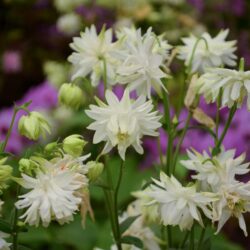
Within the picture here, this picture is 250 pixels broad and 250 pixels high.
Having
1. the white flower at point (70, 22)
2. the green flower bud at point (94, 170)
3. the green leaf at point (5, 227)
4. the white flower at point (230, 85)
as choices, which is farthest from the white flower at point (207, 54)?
the white flower at point (70, 22)

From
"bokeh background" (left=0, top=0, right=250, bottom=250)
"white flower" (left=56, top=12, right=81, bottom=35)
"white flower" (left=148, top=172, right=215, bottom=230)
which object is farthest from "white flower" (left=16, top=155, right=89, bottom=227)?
"white flower" (left=56, top=12, right=81, bottom=35)

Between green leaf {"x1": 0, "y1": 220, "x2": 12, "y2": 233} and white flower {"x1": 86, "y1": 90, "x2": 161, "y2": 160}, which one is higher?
white flower {"x1": 86, "y1": 90, "x2": 161, "y2": 160}

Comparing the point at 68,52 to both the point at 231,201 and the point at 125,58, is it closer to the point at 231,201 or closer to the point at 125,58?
the point at 125,58

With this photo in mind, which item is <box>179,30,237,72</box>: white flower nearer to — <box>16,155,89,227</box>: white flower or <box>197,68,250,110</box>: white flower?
<box>197,68,250,110</box>: white flower

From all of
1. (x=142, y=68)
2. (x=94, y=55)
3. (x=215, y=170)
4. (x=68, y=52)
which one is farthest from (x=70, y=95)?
(x=68, y=52)

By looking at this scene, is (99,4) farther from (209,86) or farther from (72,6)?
(209,86)

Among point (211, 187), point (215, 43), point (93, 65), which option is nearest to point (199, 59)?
point (215, 43)
